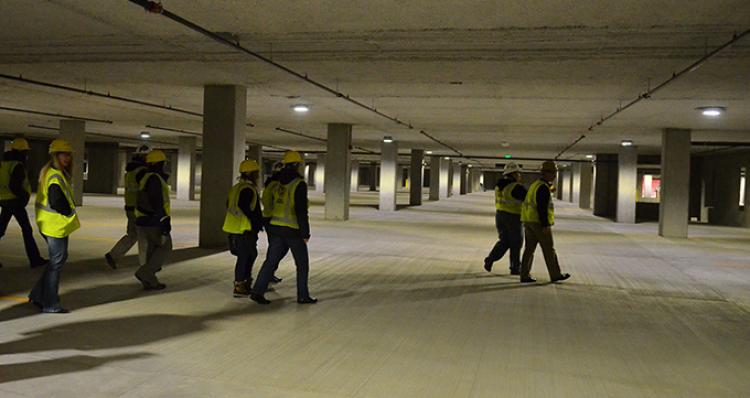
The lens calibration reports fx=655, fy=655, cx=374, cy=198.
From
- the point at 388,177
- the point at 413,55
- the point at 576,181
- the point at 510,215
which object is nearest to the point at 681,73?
the point at 510,215

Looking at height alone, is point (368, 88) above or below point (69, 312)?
above

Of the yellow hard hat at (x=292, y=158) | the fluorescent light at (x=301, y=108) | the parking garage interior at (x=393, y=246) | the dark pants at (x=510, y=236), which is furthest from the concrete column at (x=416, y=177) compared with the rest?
the yellow hard hat at (x=292, y=158)

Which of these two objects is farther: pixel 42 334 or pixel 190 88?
pixel 190 88

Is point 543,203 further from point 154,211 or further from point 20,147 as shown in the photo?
point 20,147

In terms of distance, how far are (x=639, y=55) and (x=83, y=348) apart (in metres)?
7.53

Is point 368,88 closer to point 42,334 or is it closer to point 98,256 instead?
point 98,256

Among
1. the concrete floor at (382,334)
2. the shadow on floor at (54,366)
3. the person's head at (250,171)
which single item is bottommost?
the shadow on floor at (54,366)

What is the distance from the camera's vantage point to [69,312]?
6.31 meters

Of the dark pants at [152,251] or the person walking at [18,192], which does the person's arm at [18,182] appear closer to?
the person walking at [18,192]

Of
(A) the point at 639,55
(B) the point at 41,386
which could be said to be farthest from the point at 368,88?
(B) the point at 41,386

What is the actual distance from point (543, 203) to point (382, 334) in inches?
153

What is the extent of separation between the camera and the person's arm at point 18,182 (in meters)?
8.96

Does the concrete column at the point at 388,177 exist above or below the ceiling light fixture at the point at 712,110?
below

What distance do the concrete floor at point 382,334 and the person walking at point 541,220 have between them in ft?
1.15
